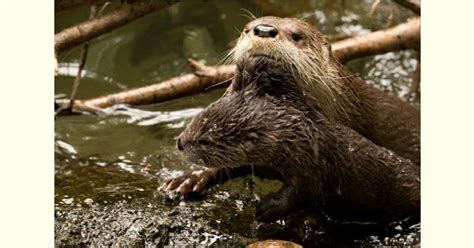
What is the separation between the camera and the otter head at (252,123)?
2.10m

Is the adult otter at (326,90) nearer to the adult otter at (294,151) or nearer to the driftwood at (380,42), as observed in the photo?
the adult otter at (294,151)

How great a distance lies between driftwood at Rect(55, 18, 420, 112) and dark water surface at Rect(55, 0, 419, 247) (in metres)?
0.05

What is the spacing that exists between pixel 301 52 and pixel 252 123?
307mm

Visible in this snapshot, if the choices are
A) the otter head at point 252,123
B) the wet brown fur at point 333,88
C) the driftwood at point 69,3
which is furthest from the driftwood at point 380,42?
the otter head at point 252,123

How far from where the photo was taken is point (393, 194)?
2.35 meters

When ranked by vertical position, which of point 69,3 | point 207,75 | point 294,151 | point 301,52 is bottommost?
point 294,151

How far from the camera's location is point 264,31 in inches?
83.5

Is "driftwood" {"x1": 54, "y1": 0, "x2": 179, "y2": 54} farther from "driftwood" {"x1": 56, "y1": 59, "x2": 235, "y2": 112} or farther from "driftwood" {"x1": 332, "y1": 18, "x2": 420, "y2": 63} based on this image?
"driftwood" {"x1": 332, "y1": 18, "x2": 420, "y2": 63}

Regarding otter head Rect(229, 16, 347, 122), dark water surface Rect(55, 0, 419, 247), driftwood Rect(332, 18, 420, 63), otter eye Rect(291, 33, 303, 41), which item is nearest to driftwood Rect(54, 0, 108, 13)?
dark water surface Rect(55, 0, 419, 247)

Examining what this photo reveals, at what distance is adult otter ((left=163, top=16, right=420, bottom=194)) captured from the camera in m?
2.16

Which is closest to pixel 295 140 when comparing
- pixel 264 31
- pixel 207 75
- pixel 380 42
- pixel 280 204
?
pixel 280 204

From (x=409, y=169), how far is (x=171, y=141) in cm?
95

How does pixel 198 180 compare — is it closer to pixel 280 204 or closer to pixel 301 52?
pixel 280 204
